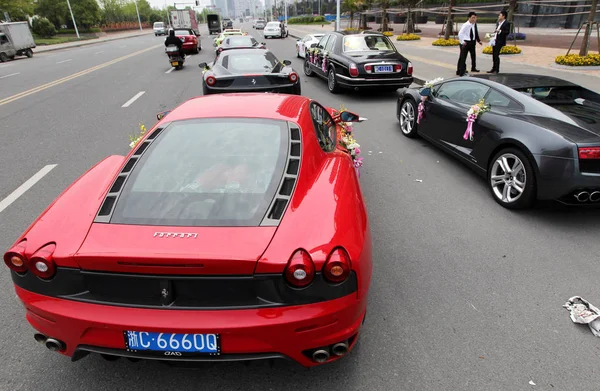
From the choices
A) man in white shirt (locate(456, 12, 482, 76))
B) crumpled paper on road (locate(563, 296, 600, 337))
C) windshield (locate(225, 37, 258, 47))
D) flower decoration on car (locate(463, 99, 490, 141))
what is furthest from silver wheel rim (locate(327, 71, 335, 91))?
crumpled paper on road (locate(563, 296, 600, 337))

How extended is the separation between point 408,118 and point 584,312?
486cm

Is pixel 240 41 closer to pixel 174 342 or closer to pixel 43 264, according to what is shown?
pixel 43 264

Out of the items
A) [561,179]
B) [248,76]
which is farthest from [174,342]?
[248,76]

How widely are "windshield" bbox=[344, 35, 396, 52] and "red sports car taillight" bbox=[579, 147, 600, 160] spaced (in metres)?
7.62

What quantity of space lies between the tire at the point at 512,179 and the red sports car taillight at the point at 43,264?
14.2 feet

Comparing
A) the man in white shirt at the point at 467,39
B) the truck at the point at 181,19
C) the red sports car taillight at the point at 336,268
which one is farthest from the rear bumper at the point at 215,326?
the truck at the point at 181,19

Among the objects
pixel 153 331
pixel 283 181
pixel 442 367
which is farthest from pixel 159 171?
pixel 442 367

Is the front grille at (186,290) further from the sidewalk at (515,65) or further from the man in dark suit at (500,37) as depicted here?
the man in dark suit at (500,37)

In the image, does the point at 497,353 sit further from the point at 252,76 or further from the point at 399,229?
the point at 252,76

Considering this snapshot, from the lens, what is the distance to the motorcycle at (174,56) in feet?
56.1

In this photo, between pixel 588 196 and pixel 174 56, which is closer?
pixel 588 196

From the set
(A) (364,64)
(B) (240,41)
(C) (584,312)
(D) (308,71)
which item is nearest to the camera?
(C) (584,312)

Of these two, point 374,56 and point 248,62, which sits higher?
point 248,62

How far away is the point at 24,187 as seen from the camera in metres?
5.27
